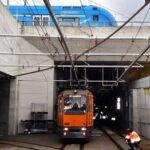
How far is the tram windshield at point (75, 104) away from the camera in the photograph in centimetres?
3143

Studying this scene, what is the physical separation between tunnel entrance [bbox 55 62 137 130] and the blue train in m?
3.58

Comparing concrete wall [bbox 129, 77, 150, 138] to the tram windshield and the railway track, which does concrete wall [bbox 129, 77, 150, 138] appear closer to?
the railway track

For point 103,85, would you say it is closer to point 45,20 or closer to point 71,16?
point 71,16

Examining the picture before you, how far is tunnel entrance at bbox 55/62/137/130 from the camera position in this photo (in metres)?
41.0

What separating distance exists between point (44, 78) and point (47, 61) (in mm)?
1508

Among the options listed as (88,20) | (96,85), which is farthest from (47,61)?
(96,85)

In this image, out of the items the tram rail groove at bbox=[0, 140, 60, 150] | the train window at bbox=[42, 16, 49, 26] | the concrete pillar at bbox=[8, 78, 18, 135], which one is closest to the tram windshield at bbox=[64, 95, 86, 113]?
the tram rail groove at bbox=[0, 140, 60, 150]

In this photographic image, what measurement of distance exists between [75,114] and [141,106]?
801 cm

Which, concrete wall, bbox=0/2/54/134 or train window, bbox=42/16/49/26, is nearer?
concrete wall, bbox=0/2/54/134

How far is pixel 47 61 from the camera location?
39.3 metres

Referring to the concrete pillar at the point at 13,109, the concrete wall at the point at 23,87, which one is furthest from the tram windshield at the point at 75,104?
the concrete pillar at the point at 13,109

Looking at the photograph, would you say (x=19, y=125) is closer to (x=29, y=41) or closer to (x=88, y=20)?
(x=29, y=41)

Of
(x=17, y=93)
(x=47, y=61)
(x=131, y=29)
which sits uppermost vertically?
(x=131, y=29)

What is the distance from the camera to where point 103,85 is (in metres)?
41.2
